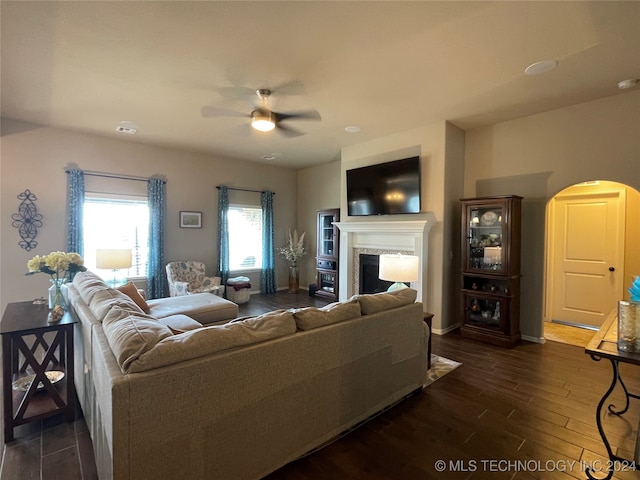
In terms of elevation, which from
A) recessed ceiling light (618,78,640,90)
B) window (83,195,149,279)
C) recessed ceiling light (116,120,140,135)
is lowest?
window (83,195,149,279)

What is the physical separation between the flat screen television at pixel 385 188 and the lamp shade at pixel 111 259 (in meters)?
3.57

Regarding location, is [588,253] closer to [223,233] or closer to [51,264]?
[223,233]

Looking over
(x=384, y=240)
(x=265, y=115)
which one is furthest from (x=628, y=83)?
(x=265, y=115)

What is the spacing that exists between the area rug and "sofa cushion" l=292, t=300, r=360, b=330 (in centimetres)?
134

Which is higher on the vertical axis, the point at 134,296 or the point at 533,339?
the point at 134,296

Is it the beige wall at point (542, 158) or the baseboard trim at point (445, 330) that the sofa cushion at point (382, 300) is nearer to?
the baseboard trim at point (445, 330)

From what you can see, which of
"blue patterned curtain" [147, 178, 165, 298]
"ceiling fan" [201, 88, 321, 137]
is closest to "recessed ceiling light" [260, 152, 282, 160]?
"blue patterned curtain" [147, 178, 165, 298]

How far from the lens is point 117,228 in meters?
5.36

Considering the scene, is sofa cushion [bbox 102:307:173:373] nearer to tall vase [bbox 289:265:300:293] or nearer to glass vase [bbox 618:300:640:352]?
glass vase [bbox 618:300:640:352]

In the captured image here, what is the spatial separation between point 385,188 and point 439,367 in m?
2.75

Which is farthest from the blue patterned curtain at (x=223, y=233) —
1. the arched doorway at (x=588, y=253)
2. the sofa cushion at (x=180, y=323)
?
the arched doorway at (x=588, y=253)

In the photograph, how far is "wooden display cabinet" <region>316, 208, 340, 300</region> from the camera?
6.32 meters

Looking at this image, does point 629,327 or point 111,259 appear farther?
point 111,259

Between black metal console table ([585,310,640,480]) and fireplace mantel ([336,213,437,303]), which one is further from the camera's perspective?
fireplace mantel ([336,213,437,303])
